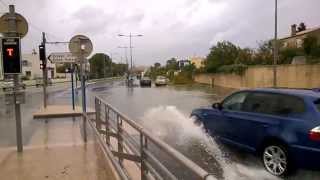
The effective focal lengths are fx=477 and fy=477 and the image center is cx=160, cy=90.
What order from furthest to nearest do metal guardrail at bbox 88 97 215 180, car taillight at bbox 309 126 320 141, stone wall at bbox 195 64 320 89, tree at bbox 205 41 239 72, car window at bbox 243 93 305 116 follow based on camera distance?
tree at bbox 205 41 239 72, stone wall at bbox 195 64 320 89, car window at bbox 243 93 305 116, car taillight at bbox 309 126 320 141, metal guardrail at bbox 88 97 215 180

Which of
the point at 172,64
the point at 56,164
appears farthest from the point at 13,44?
the point at 172,64

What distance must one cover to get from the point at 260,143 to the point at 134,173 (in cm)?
263

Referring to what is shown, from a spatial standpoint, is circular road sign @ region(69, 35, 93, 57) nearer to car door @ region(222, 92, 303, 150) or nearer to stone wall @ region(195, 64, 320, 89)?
car door @ region(222, 92, 303, 150)

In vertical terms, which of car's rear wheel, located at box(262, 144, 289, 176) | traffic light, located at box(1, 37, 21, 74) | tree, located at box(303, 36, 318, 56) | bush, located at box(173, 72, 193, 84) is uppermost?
tree, located at box(303, 36, 318, 56)

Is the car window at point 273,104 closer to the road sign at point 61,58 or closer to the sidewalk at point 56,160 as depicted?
the sidewalk at point 56,160

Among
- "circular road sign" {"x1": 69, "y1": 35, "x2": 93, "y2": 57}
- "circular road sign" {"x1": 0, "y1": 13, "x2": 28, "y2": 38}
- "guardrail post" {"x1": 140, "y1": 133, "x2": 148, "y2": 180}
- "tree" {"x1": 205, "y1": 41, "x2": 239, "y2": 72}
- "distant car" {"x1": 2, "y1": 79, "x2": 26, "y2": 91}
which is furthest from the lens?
"tree" {"x1": 205, "y1": 41, "x2": 239, "y2": 72}

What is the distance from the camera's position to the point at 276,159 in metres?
7.98

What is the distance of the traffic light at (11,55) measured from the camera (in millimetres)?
9672

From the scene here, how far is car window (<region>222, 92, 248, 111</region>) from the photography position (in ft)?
31.5

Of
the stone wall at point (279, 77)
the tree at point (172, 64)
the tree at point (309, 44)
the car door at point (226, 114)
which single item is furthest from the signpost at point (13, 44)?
the tree at point (172, 64)

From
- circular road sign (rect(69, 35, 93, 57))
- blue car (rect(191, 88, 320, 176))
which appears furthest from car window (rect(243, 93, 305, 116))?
circular road sign (rect(69, 35, 93, 57))

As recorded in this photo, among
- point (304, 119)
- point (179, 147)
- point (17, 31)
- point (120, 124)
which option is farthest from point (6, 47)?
point (304, 119)

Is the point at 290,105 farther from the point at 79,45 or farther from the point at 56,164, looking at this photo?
the point at 79,45

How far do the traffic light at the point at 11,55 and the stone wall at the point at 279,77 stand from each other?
28450mm
